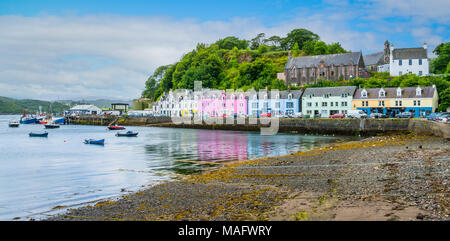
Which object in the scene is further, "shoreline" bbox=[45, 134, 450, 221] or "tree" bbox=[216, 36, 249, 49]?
"tree" bbox=[216, 36, 249, 49]

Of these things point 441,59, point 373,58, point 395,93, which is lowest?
point 395,93

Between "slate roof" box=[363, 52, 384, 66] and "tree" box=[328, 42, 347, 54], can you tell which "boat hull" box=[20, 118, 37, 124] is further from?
"slate roof" box=[363, 52, 384, 66]

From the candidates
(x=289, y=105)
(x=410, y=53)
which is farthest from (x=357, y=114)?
(x=410, y=53)

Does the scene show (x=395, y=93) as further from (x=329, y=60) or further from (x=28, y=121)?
(x=28, y=121)

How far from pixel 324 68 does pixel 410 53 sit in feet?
70.5

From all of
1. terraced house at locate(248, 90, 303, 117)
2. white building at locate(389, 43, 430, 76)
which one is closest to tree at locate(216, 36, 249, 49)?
terraced house at locate(248, 90, 303, 117)

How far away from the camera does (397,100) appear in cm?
6512

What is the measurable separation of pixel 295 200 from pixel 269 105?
7304cm

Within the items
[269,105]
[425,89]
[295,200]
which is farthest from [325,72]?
[295,200]

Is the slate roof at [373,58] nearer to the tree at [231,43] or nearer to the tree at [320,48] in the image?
the tree at [320,48]

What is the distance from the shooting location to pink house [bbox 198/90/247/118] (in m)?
88.2

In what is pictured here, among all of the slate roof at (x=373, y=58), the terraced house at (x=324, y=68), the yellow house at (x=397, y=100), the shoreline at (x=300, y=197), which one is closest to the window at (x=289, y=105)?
the yellow house at (x=397, y=100)
